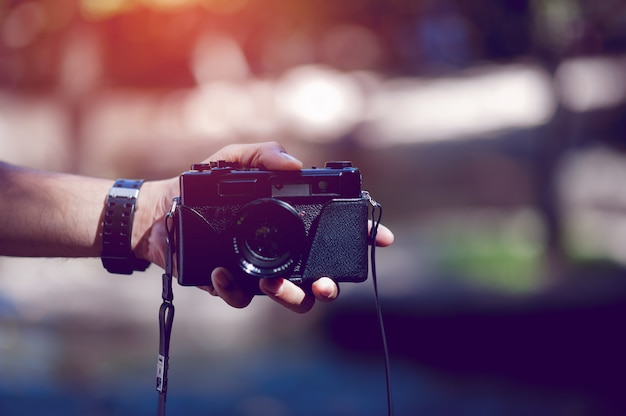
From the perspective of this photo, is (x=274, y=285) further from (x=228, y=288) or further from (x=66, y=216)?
(x=66, y=216)

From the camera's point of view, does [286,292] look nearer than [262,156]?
Yes

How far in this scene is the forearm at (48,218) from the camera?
2678mm

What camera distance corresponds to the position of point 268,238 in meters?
2.23

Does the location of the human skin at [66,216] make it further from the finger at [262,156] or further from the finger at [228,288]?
the finger at [228,288]

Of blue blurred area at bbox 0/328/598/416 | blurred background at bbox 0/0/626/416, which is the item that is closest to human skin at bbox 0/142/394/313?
blurred background at bbox 0/0/626/416

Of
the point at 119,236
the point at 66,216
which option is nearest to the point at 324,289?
the point at 119,236

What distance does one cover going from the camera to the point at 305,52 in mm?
13562

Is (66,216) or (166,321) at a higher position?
(66,216)

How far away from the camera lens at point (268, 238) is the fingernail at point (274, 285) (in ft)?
0.06

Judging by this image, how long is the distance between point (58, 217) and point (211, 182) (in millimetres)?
731

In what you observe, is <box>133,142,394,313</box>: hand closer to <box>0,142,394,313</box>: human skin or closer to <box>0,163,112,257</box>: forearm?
<box>0,142,394,313</box>: human skin

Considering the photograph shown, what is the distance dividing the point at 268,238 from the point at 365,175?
1017cm

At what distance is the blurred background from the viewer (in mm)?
7055

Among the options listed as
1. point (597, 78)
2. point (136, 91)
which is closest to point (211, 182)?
point (597, 78)
